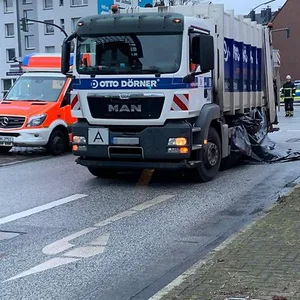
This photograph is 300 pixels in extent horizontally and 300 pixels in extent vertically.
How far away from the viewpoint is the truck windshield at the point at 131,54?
9.92 meters

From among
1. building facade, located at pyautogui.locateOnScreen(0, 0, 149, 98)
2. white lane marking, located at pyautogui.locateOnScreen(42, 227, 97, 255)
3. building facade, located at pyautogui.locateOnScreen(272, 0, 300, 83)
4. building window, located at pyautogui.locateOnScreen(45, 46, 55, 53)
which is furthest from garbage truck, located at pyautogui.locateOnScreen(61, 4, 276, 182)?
building facade, located at pyautogui.locateOnScreen(272, 0, 300, 83)

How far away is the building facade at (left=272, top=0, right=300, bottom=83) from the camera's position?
235 feet

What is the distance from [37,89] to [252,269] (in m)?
11.6

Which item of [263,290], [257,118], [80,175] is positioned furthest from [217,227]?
[257,118]

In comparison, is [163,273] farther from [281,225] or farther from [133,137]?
[133,137]

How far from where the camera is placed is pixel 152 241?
6.99 metres

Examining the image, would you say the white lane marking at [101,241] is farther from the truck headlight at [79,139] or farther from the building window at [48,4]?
the building window at [48,4]

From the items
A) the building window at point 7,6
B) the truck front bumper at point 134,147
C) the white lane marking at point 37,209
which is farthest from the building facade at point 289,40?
the white lane marking at point 37,209

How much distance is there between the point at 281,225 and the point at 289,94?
2259cm

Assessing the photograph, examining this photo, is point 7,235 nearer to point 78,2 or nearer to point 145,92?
point 145,92

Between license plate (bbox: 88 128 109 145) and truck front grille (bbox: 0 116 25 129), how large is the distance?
4860 millimetres

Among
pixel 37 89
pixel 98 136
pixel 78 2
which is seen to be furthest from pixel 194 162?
pixel 78 2

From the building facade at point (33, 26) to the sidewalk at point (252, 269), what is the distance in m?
56.8

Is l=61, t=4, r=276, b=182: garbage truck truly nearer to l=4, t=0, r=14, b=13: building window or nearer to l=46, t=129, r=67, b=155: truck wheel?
l=46, t=129, r=67, b=155: truck wheel
